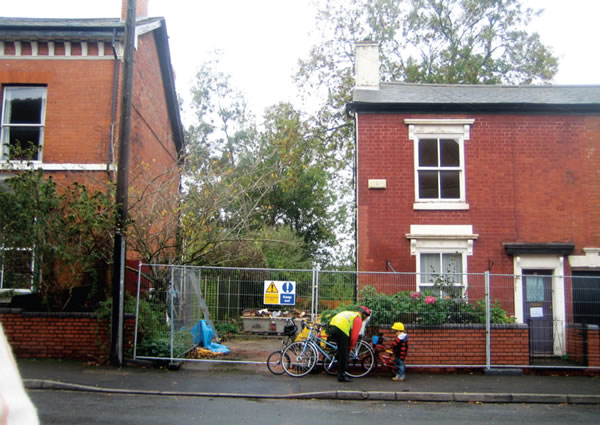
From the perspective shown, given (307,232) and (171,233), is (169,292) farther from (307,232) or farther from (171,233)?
(307,232)

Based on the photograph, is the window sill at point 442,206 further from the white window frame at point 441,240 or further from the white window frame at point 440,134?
the white window frame at point 441,240

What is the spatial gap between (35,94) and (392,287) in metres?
10.5

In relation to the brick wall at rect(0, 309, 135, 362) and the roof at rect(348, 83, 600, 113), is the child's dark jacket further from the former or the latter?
the roof at rect(348, 83, 600, 113)

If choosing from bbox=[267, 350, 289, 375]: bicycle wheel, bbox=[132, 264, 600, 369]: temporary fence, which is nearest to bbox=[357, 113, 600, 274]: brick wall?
bbox=[132, 264, 600, 369]: temporary fence

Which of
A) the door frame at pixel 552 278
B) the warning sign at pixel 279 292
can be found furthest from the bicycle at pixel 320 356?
the door frame at pixel 552 278

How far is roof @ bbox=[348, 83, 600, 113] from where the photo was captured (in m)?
15.7

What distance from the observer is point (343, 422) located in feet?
27.5

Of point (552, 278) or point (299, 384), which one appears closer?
point (299, 384)

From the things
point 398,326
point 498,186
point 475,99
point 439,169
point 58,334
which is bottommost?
point 58,334

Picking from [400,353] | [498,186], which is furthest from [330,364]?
[498,186]

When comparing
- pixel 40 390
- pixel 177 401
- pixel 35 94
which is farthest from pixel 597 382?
pixel 35 94

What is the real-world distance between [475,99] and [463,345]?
724cm

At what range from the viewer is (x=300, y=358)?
11773 mm

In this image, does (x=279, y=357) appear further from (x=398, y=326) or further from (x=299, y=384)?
(x=398, y=326)
